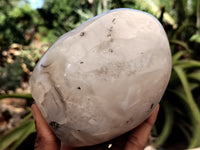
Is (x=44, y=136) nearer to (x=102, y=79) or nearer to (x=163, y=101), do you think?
(x=102, y=79)

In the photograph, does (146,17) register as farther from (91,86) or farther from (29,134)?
(29,134)

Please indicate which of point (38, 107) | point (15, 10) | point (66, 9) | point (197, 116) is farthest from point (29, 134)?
point (15, 10)

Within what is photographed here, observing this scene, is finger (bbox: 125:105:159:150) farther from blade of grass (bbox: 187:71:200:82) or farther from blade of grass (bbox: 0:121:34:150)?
blade of grass (bbox: 187:71:200:82)

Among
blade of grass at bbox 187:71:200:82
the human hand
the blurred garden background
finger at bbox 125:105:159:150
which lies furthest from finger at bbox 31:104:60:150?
blade of grass at bbox 187:71:200:82

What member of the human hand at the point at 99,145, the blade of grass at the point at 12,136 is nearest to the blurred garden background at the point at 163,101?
the blade of grass at the point at 12,136

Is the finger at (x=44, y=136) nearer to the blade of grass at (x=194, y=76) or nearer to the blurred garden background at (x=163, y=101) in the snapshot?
the blurred garden background at (x=163, y=101)

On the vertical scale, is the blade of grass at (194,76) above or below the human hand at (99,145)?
below

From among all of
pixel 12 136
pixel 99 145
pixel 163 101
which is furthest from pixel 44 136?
pixel 163 101
